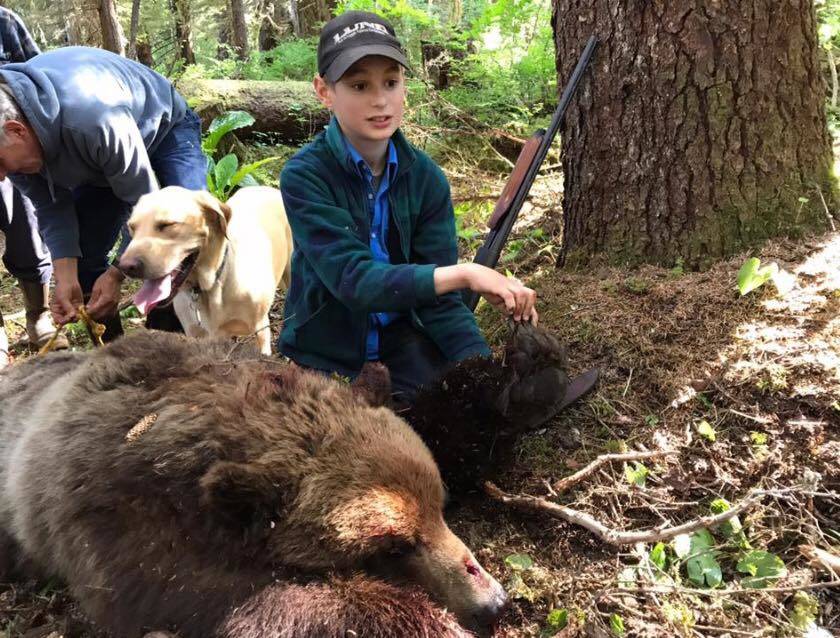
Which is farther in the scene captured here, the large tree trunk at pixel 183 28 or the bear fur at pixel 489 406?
the large tree trunk at pixel 183 28

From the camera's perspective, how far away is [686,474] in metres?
2.60

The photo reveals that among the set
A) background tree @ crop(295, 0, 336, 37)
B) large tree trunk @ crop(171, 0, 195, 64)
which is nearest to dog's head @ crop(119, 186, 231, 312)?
large tree trunk @ crop(171, 0, 195, 64)

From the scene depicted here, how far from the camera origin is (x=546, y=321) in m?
3.74

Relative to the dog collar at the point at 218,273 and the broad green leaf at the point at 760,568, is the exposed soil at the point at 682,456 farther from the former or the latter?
the dog collar at the point at 218,273

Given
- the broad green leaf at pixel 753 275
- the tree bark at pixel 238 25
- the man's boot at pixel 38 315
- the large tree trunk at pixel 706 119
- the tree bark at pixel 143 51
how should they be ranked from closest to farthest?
1. the broad green leaf at pixel 753 275
2. the large tree trunk at pixel 706 119
3. the man's boot at pixel 38 315
4. the tree bark at pixel 143 51
5. the tree bark at pixel 238 25

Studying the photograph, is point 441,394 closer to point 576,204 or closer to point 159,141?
point 576,204

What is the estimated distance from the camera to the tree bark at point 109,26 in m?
9.99

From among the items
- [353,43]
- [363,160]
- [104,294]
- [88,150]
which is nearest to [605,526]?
[363,160]

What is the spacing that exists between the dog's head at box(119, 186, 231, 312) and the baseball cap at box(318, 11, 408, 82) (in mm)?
1425

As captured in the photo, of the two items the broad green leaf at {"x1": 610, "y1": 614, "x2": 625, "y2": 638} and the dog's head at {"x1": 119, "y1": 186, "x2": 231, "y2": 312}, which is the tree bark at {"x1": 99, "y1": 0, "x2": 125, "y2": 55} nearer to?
the dog's head at {"x1": 119, "y1": 186, "x2": 231, "y2": 312}

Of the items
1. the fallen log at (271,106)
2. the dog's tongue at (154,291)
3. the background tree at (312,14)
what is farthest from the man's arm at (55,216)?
the background tree at (312,14)

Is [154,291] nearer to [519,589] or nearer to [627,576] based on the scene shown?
[519,589]

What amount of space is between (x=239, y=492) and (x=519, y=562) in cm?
115

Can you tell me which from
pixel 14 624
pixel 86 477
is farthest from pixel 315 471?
pixel 14 624
